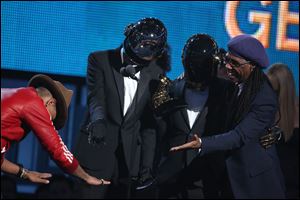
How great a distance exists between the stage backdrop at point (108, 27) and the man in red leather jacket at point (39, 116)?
1708 mm

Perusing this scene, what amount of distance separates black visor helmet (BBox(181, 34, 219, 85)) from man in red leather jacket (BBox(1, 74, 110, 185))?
827mm

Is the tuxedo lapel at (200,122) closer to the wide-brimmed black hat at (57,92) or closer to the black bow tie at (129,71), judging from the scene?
the black bow tie at (129,71)

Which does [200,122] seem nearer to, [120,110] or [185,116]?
[185,116]

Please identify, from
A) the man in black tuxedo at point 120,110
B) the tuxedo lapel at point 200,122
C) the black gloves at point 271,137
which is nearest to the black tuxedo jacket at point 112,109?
the man in black tuxedo at point 120,110

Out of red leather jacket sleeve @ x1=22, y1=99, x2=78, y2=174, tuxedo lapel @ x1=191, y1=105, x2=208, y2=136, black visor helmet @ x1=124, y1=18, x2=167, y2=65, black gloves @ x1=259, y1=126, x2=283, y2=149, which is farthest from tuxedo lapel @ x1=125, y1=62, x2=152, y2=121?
red leather jacket sleeve @ x1=22, y1=99, x2=78, y2=174

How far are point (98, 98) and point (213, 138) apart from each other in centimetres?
56

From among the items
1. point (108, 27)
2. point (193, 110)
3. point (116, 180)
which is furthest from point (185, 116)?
point (108, 27)

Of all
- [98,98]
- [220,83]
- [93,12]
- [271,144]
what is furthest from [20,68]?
[271,144]

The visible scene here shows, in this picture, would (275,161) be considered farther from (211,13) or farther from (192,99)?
(211,13)

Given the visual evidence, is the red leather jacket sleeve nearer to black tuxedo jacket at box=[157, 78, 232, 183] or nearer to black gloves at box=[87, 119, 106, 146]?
black gloves at box=[87, 119, 106, 146]

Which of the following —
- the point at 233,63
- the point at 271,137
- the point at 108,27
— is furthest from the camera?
the point at 108,27

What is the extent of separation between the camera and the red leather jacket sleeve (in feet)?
7.18

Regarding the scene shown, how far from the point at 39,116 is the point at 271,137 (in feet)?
4.29

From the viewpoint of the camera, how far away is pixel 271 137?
10.1 ft
